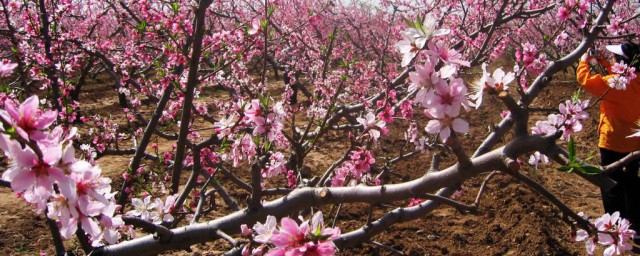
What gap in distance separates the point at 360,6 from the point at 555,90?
10.3m

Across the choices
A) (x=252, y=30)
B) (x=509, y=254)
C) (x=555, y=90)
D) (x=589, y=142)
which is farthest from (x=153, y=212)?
(x=555, y=90)

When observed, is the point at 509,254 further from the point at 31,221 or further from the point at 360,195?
the point at 31,221

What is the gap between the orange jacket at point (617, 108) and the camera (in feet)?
11.4

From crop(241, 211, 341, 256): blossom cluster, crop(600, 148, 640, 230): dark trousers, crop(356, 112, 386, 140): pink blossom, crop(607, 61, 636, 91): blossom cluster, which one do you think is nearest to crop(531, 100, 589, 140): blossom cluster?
crop(356, 112, 386, 140): pink blossom

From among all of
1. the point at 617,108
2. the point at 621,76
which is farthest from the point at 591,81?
the point at 617,108

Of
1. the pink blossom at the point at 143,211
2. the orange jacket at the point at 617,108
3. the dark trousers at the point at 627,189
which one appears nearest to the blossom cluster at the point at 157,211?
the pink blossom at the point at 143,211

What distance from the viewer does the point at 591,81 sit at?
138 inches

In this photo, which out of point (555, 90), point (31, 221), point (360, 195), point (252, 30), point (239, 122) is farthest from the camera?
point (555, 90)

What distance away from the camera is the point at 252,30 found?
304cm

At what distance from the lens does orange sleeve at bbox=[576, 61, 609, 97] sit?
11.4 feet

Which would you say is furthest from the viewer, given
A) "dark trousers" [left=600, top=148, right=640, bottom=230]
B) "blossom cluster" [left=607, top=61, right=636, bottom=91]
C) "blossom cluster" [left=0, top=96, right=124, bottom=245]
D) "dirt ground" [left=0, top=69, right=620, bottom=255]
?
"dirt ground" [left=0, top=69, right=620, bottom=255]

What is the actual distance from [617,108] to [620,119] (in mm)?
97

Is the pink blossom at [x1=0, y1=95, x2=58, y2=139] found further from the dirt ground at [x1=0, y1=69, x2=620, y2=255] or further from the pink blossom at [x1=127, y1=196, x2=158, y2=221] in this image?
the dirt ground at [x1=0, y1=69, x2=620, y2=255]

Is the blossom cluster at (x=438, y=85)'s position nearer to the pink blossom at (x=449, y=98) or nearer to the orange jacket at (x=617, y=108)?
the pink blossom at (x=449, y=98)
